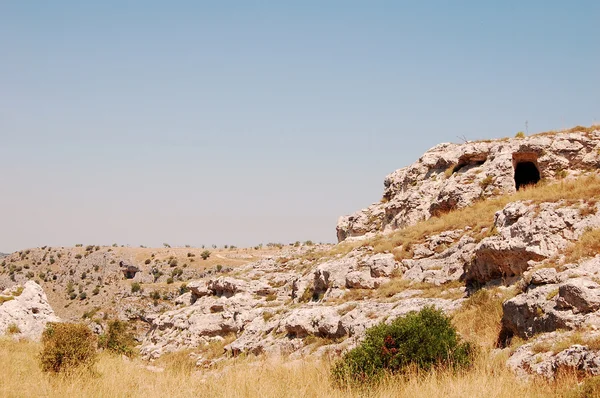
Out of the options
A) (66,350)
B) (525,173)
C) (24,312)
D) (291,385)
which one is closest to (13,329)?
(24,312)

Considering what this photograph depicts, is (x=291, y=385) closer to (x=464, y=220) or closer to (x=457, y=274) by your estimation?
(x=457, y=274)

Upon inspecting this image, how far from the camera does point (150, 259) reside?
320 ft

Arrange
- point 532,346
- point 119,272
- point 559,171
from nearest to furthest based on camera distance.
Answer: point 532,346 < point 559,171 < point 119,272

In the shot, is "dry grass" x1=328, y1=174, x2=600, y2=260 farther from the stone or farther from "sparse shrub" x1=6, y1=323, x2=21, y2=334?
"sparse shrub" x1=6, y1=323, x2=21, y2=334

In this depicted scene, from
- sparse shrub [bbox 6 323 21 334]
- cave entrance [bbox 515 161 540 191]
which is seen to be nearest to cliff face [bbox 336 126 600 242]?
cave entrance [bbox 515 161 540 191]

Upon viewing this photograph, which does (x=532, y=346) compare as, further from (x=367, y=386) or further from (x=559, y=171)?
(x=559, y=171)

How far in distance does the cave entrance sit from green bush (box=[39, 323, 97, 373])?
25.2 meters

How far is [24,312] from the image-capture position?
75.9ft

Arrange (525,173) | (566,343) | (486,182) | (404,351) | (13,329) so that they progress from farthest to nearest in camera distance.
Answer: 1. (525,173)
2. (486,182)
3. (13,329)
4. (404,351)
5. (566,343)

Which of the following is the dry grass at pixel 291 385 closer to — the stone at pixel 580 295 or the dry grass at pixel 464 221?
the stone at pixel 580 295

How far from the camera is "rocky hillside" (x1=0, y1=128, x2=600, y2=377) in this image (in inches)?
406

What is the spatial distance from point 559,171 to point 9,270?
335 feet

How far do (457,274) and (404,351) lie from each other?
29.4 ft

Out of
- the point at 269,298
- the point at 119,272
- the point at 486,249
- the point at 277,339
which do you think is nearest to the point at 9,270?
the point at 119,272
